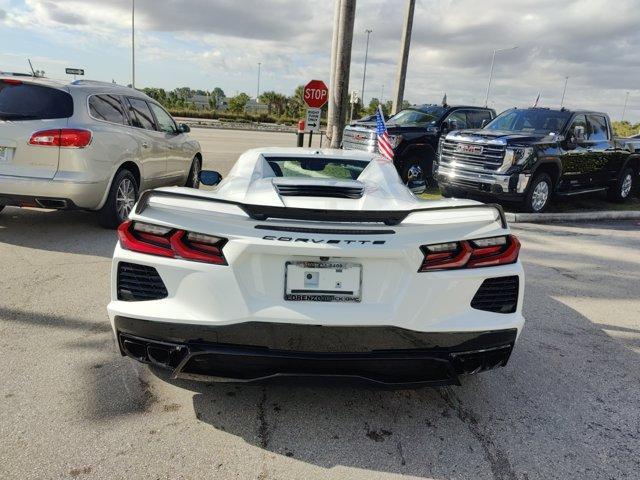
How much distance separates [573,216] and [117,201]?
26.4 ft

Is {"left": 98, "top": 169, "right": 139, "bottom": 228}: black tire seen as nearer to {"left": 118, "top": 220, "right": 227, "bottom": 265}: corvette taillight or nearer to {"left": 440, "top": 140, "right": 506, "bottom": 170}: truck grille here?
{"left": 118, "top": 220, "right": 227, "bottom": 265}: corvette taillight

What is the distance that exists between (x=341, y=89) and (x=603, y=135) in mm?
5614

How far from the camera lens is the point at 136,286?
103 inches

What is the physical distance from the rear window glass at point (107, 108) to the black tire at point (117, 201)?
2.20ft

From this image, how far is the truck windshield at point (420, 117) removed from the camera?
42.2 feet

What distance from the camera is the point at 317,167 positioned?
152 inches

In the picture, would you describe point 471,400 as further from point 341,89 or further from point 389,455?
point 341,89

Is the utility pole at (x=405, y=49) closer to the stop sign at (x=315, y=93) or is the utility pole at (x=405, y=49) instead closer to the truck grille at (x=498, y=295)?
the stop sign at (x=315, y=93)

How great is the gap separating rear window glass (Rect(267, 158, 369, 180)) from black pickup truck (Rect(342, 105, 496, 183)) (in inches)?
312

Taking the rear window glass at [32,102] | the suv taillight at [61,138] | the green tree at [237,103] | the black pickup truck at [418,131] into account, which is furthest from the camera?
the green tree at [237,103]

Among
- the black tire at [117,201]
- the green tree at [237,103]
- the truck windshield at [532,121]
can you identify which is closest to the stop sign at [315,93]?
the truck windshield at [532,121]

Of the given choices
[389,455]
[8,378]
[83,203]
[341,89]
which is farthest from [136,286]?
[341,89]

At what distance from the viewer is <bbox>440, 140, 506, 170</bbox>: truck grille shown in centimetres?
954

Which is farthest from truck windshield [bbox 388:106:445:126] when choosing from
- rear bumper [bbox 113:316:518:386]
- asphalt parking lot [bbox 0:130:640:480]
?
rear bumper [bbox 113:316:518:386]
